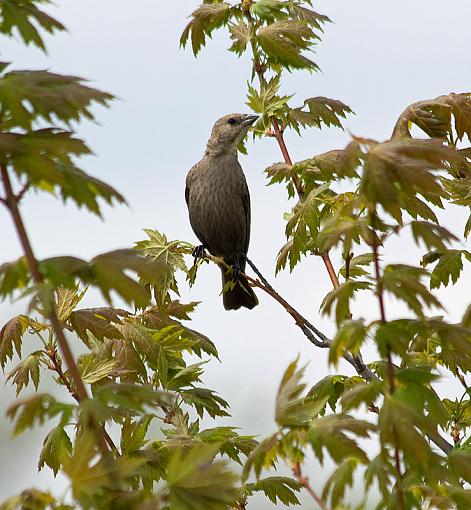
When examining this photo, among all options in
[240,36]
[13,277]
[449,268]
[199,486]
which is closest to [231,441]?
[449,268]

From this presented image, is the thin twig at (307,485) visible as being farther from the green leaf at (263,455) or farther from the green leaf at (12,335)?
the green leaf at (12,335)

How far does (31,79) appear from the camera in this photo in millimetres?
2039

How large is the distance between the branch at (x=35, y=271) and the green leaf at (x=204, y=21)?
11.1ft

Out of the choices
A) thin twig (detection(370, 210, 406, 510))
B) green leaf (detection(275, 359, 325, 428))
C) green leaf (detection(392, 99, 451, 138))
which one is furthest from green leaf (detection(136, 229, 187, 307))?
thin twig (detection(370, 210, 406, 510))

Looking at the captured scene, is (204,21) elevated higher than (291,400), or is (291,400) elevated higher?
(204,21)

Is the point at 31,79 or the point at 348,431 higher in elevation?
the point at 31,79

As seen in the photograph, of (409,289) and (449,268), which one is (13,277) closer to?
(409,289)

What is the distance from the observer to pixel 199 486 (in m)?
1.93

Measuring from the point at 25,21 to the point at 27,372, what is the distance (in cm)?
228

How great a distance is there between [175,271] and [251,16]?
153 centimetres

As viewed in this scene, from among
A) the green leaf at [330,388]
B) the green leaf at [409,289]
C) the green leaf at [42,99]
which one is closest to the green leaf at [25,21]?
the green leaf at [42,99]

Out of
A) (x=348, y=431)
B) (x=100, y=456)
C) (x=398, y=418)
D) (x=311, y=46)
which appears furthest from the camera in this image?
A: (x=311, y=46)

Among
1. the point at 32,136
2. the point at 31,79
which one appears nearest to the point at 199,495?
the point at 32,136

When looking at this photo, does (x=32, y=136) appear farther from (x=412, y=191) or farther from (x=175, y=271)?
(x=175, y=271)
